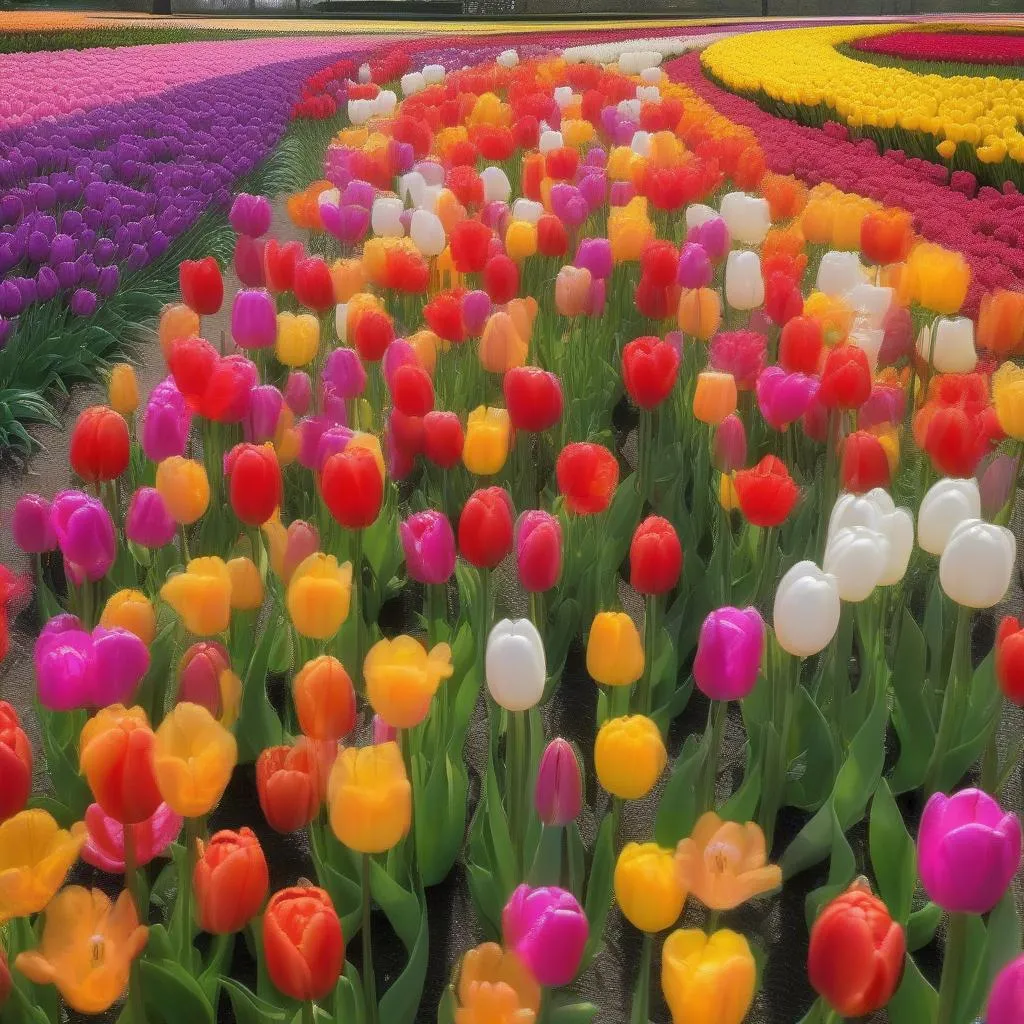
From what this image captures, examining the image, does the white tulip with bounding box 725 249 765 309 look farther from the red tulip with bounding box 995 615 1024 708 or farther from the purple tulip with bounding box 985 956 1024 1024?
the purple tulip with bounding box 985 956 1024 1024

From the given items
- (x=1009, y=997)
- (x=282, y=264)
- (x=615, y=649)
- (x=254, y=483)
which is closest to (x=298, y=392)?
(x=282, y=264)

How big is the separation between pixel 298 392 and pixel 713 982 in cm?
203

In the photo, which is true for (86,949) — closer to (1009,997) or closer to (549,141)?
(1009,997)

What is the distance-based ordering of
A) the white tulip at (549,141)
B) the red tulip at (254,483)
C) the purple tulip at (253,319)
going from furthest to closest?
the white tulip at (549,141), the purple tulip at (253,319), the red tulip at (254,483)

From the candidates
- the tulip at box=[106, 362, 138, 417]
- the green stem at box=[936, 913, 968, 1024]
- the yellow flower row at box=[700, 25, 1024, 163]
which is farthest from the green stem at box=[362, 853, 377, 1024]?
the yellow flower row at box=[700, 25, 1024, 163]

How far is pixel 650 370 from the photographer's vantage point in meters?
2.65

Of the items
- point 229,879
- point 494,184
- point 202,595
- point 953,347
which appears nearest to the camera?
point 229,879

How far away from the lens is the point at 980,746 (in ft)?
6.93

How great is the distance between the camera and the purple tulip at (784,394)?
264 cm

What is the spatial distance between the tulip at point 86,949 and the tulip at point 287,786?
21 cm

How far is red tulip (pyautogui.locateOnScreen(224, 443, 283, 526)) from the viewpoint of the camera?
2199mm

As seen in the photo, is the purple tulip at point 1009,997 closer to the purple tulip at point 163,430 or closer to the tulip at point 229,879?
the tulip at point 229,879

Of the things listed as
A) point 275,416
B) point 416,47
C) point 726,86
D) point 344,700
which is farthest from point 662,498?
point 416,47

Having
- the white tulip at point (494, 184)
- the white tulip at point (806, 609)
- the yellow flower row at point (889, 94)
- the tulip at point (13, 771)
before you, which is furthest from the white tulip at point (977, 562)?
the yellow flower row at point (889, 94)
